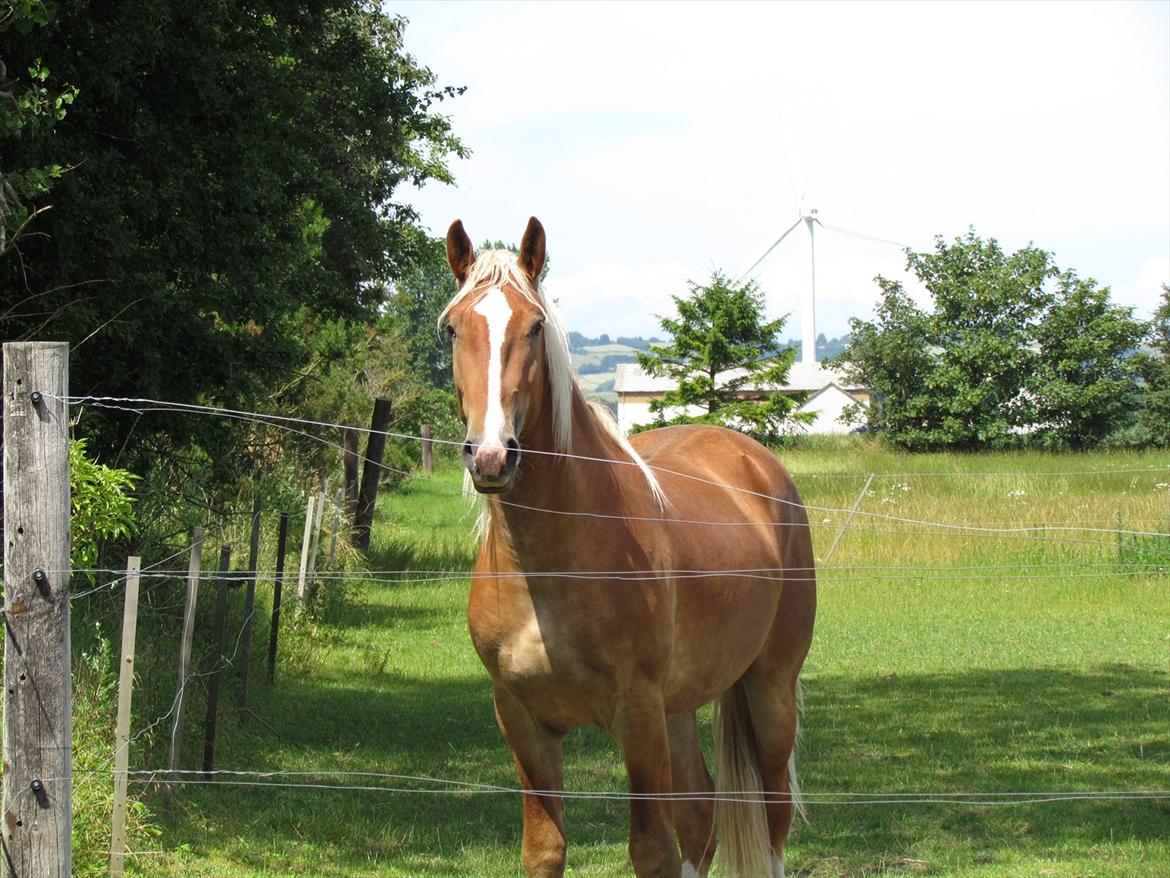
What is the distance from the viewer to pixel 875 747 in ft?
27.5

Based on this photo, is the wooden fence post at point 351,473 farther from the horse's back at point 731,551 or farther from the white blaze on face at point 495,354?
the white blaze on face at point 495,354

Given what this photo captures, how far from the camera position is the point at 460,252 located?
4.09m

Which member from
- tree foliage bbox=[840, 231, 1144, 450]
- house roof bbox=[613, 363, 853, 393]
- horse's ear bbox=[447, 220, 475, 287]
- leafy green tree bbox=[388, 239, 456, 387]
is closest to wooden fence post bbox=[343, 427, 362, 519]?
horse's ear bbox=[447, 220, 475, 287]

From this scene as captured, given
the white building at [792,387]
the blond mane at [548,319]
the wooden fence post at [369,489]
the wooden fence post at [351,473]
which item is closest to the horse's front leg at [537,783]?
the blond mane at [548,319]

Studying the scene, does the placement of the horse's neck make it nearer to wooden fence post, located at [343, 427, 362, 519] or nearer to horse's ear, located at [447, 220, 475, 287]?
horse's ear, located at [447, 220, 475, 287]

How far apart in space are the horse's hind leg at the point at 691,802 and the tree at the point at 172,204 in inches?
145

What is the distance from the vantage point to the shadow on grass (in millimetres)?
5984

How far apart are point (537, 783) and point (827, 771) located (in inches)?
154

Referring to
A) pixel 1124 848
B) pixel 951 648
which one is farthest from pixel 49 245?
pixel 951 648

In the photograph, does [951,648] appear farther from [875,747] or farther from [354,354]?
[354,354]

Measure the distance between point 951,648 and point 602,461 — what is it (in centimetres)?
972

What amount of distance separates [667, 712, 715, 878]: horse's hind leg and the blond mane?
5.32ft

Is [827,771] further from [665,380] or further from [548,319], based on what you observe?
[665,380]

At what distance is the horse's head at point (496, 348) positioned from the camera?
11.1 ft
